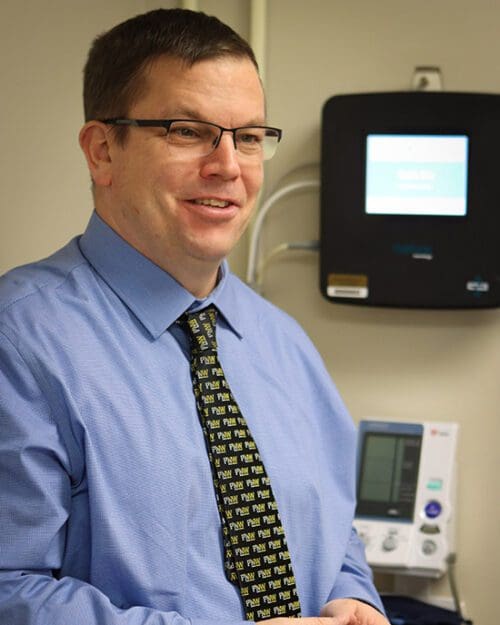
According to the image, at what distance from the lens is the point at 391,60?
233 centimetres

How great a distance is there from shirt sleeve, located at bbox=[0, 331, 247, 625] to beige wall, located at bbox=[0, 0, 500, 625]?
1013 millimetres

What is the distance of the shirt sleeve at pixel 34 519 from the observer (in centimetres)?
119

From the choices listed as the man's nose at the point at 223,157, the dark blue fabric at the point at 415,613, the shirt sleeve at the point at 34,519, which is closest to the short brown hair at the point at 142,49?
the man's nose at the point at 223,157

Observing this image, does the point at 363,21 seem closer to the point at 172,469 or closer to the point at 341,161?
the point at 341,161

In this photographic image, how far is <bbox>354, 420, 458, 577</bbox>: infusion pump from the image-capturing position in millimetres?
2197

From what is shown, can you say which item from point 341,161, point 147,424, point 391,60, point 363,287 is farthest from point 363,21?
point 147,424

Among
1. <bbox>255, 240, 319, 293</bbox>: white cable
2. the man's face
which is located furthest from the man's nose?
<bbox>255, 240, 319, 293</bbox>: white cable

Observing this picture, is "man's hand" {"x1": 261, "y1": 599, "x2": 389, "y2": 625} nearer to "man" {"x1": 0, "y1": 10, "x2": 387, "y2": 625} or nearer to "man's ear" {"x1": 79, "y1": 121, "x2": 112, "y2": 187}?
"man" {"x1": 0, "y1": 10, "x2": 387, "y2": 625}

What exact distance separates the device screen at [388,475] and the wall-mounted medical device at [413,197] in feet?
1.14

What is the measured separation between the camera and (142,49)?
54.8 inches

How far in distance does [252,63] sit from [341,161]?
0.86 meters

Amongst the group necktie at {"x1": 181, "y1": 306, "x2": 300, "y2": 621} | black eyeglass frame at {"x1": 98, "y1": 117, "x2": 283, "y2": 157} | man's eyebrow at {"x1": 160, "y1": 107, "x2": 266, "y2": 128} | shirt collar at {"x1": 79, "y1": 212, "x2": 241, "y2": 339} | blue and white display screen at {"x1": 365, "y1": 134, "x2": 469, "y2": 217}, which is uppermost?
man's eyebrow at {"x1": 160, "y1": 107, "x2": 266, "y2": 128}

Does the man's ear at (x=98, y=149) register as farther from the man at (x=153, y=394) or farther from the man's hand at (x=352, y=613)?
the man's hand at (x=352, y=613)

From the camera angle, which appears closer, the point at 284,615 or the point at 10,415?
the point at 10,415
